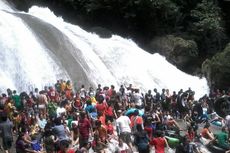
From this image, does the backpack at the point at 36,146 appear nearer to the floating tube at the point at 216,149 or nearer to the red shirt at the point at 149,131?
the red shirt at the point at 149,131

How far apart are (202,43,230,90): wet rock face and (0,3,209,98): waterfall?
0.76 m

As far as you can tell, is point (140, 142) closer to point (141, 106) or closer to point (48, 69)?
point (141, 106)

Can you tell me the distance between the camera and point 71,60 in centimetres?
3316

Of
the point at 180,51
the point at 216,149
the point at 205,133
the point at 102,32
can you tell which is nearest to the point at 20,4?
the point at 102,32

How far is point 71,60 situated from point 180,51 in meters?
13.5

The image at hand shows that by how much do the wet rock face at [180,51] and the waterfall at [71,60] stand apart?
125 cm

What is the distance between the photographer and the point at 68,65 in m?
32.4

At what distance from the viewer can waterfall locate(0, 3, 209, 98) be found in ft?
98.3

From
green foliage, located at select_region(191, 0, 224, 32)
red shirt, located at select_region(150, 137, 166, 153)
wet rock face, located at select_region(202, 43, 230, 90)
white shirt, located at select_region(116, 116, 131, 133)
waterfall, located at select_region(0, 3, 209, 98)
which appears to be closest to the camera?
red shirt, located at select_region(150, 137, 166, 153)

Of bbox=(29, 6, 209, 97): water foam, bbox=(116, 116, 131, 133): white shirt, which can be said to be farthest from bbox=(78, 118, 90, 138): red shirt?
bbox=(29, 6, 209, 97): water foam

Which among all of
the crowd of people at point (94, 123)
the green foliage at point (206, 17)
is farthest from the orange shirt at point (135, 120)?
the green foliage at point (206, 17)

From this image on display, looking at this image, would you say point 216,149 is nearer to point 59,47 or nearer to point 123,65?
point 59,47

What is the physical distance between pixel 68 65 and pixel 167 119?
441 inches

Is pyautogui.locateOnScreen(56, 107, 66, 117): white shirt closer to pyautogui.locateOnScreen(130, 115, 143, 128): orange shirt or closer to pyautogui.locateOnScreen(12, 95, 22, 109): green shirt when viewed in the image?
pyautogui.locateOnScreen(12, 95, 22, 109): green shirt
